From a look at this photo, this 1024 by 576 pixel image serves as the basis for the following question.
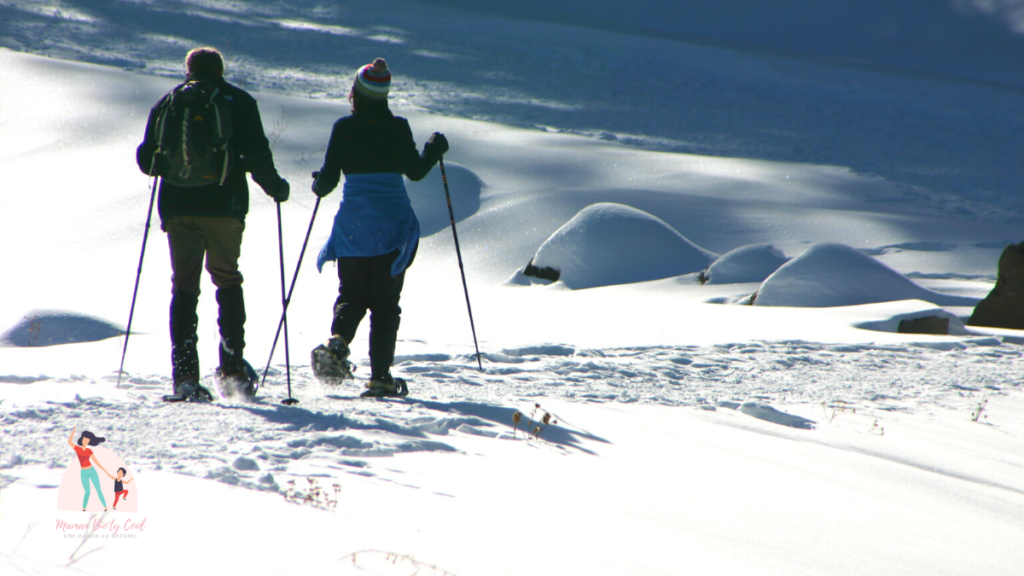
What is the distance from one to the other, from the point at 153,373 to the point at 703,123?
17771 mm

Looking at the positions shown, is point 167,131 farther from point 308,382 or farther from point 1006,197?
point 1006,197

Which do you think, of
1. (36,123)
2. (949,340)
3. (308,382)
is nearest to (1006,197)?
(949,340)

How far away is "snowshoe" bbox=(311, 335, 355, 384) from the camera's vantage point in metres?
3.13

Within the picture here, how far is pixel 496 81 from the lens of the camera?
2144 cm

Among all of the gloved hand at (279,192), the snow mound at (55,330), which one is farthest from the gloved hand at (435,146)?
the snow mound at (55,330)

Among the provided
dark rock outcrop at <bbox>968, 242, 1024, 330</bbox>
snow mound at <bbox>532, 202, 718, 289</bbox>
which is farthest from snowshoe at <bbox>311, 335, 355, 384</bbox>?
dark rock outcrop at <bbox>968, 242, 1024, 330</bbox>

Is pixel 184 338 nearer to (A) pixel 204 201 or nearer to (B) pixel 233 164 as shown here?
(A) pixel 204 201

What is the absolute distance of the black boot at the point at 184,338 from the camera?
285cm

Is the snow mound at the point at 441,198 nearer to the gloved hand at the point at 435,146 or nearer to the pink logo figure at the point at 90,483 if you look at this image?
the gloved hand at the point at 435,146

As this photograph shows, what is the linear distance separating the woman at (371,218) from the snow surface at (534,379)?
210mm

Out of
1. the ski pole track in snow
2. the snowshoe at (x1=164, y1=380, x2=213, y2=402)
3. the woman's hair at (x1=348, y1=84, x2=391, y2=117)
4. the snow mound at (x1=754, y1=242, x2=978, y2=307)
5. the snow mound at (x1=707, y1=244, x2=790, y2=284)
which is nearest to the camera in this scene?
the ski pole track in snow

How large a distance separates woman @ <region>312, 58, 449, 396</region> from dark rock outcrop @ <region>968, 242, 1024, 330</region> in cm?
617

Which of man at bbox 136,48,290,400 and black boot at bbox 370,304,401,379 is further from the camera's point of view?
black boot at bbox 370,304,401,379

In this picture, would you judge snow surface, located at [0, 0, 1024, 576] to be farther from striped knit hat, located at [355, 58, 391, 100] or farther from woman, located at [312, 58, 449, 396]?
striped knit hat, located at [355, 58, 391, 100]
